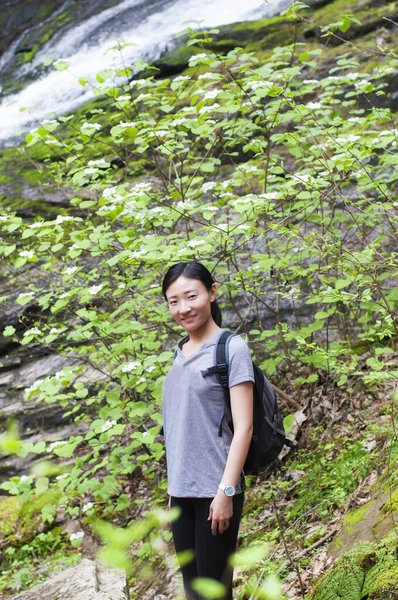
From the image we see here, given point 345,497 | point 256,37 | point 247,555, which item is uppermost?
point 247,555

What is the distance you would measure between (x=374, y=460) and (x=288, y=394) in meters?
1.70

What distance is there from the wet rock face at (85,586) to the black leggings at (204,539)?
3.30ft

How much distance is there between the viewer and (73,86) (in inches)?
485

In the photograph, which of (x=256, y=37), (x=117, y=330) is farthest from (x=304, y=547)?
(x=256, y=37)

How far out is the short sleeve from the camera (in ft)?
7.51

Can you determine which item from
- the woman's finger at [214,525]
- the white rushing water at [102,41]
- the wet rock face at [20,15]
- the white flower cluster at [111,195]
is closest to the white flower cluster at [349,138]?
the white flower cluster at [111,195]

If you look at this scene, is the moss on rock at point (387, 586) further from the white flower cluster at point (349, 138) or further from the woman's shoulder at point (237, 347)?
the white flower cluster at point (349, 138)

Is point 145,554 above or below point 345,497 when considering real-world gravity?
below

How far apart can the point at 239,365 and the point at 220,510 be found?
1.86ft

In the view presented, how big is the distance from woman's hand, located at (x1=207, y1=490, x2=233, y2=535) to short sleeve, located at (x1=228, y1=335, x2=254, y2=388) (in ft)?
1.43

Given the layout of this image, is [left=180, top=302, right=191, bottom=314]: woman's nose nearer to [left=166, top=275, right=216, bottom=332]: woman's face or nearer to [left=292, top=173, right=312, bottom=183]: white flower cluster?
[left=166, top=275, right=216, bottom=332]: woman's face

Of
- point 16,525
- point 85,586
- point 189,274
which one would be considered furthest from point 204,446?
point 16,525

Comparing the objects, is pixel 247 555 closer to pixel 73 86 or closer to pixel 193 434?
pixel 193 434

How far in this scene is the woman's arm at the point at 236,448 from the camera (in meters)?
2.23
